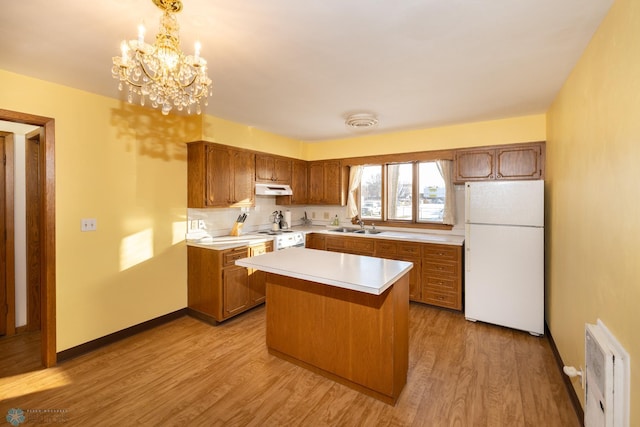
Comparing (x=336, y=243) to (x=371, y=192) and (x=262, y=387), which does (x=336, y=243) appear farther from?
(x=262, y=387)

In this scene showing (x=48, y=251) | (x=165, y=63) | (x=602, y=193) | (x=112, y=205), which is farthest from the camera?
(x=112, y=205)

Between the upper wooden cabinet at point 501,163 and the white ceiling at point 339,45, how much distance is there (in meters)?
0.58

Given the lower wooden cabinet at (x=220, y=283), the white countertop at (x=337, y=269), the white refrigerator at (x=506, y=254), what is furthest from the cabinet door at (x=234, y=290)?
the white refrigerator at (x=506, y=254)

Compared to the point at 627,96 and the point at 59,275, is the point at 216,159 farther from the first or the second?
the point at 627,96

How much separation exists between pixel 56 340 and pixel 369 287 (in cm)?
282

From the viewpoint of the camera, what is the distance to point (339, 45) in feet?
6.09

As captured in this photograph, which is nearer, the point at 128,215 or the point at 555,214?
the point at 555,214

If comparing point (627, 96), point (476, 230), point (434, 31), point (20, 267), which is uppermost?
point (434, 31)

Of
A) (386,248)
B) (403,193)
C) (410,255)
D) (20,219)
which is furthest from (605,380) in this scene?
(20,219)

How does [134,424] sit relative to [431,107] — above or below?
below

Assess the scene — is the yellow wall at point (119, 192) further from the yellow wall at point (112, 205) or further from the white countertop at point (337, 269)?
the white countertop at point (337, 269)

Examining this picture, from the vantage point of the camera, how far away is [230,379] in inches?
89.9

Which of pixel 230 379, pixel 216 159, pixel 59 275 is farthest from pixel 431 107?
pixel 59 275

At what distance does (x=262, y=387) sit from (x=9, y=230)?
10.3 feet
